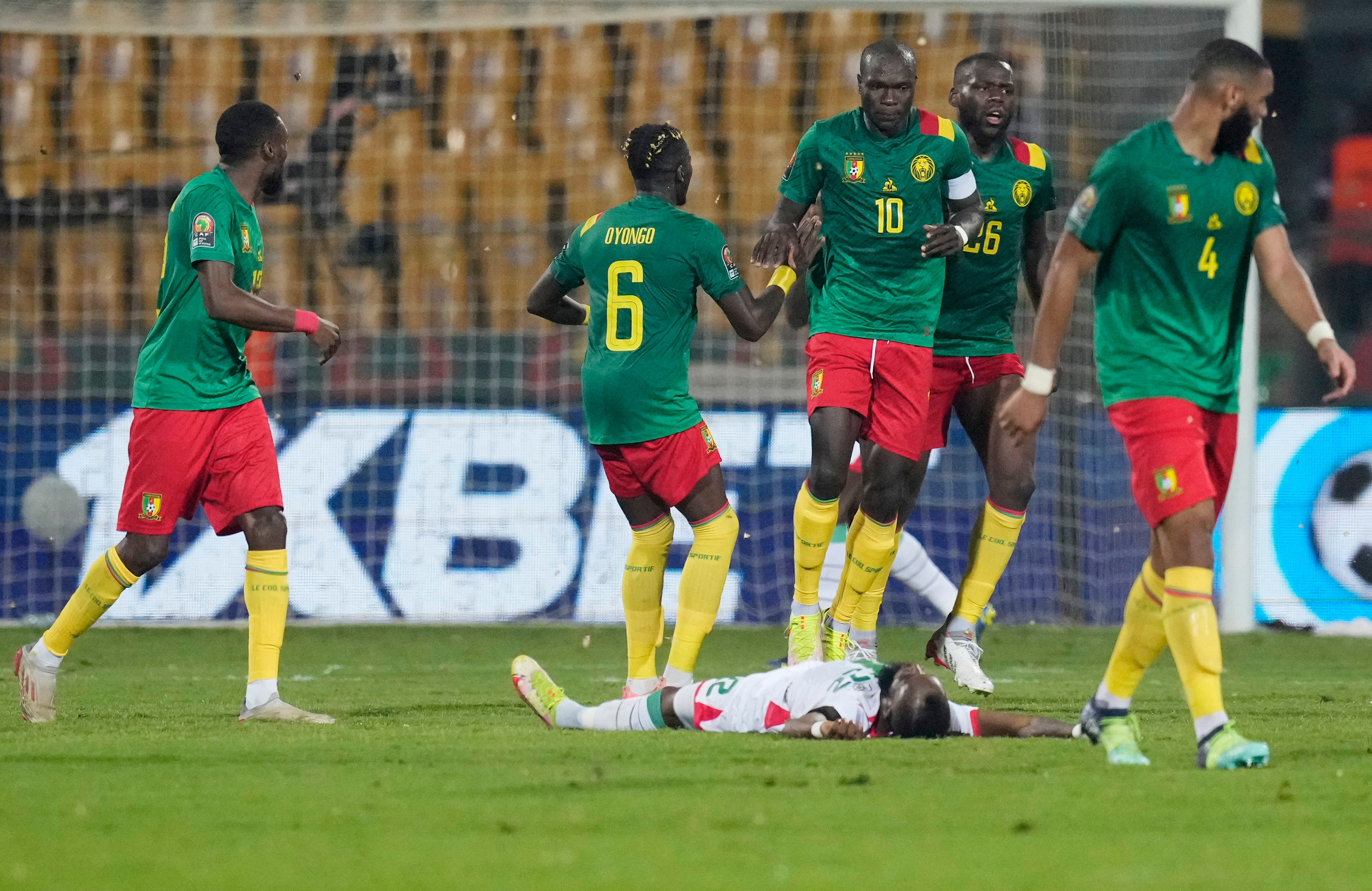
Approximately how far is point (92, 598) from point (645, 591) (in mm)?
2031

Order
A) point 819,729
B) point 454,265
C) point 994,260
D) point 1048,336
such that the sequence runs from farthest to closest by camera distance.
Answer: point 454,265
point 994,260
point 819,729
point 1048,336

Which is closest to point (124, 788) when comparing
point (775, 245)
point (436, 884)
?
point (436, 884)

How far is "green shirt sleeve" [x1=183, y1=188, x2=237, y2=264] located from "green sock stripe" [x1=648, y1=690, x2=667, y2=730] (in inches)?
83.6

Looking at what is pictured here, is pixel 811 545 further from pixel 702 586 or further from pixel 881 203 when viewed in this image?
pixel 881 203

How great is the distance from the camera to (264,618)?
6.64 meters

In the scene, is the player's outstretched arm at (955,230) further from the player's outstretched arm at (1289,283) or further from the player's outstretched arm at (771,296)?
the player's outstretched arm at (1289,283)

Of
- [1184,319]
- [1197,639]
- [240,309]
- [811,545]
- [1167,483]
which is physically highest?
[1184,319]

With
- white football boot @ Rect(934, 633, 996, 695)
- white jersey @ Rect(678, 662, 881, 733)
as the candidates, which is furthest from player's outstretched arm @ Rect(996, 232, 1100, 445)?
white football boot @ Rect(934, 633, 996, 695)

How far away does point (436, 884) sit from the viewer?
11.9 ft

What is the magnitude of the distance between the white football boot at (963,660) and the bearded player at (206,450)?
2598mm

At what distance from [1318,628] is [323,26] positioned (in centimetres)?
758

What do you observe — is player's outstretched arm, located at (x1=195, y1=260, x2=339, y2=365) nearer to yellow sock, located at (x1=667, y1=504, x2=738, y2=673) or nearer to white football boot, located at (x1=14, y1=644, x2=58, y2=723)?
white football boot, located at (x1=14, y1=644, x2=58, y2=723)

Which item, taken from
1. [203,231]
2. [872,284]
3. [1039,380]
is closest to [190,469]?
[203,231]

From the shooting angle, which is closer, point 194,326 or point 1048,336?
point 1048,336
